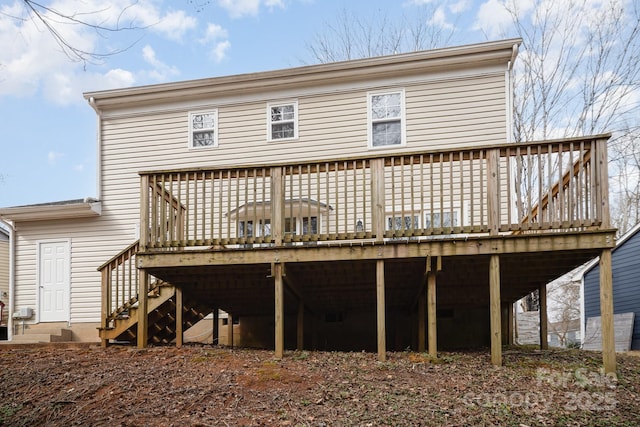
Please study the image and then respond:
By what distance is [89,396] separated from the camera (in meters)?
5.76

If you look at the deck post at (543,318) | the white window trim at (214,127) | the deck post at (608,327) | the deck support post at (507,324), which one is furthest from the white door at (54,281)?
Result: the deck post at (608,327)

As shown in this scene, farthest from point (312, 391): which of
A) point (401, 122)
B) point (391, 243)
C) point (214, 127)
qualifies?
point (214, 127)

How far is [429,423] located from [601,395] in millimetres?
2183

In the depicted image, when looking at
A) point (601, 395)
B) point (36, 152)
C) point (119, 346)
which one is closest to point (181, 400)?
point (119, 346)

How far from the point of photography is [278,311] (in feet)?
24.6

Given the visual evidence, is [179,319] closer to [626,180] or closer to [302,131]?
[302,131]

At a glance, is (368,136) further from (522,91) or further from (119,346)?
(522,91)

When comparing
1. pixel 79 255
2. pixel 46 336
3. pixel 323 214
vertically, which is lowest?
pixel 46 336

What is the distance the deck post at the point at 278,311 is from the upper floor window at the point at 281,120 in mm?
5217

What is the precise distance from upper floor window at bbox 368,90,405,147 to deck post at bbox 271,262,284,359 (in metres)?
5.03

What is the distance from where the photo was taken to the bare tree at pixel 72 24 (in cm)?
438

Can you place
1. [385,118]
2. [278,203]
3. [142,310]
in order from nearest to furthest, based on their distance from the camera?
[278,203] → [142,310] → [385,118]

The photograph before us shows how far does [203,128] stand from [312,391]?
8.25 meters

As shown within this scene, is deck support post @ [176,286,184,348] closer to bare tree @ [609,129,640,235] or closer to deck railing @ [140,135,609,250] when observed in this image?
deck railing @ [140,135,609,250]
